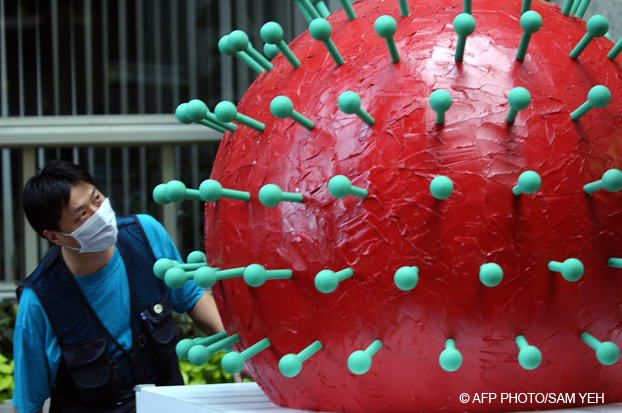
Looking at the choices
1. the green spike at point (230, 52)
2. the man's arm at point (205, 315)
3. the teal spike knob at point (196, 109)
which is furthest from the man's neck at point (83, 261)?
the teal spike knob at point (196, 109)

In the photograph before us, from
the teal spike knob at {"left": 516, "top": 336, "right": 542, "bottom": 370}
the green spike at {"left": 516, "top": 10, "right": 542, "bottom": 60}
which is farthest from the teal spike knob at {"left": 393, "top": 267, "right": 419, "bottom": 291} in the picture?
the green spike at {"left": 516, "top": 10, "right": 542, "bottom": 60}

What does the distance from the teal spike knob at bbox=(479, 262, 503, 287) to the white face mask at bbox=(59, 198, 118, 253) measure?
1422 millimetres

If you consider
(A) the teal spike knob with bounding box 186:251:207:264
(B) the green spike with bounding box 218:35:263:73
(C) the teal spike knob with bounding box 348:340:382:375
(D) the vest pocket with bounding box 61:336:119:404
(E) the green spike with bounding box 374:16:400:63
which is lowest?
(D) the vest pocket with bounding box 61:336:119:404

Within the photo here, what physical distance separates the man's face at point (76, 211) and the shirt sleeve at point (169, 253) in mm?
252

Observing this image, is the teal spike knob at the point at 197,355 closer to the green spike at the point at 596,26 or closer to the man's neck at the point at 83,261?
the green spike at the point at 596,26

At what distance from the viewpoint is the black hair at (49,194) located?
2.10 m

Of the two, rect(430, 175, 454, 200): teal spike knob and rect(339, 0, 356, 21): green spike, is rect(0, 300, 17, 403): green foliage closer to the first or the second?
rect(339, 0, 356, 21): green spike

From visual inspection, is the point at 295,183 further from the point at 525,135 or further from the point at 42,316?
the point at 42,316

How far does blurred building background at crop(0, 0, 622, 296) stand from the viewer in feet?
14.0

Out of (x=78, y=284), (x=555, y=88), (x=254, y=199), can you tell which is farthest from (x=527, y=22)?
(x=78, y=284)

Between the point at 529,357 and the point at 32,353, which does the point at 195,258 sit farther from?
the point at 32,353

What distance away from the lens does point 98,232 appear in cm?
210

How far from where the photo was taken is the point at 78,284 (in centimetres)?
221

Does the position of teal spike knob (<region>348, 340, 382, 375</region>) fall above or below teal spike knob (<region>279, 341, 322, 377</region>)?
above
